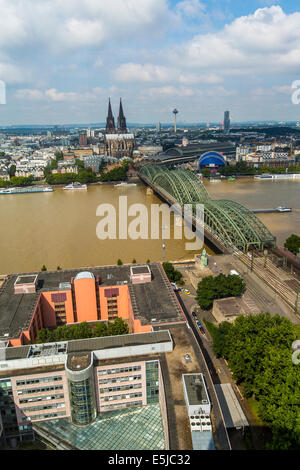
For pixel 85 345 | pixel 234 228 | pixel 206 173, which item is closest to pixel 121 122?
pixel 206 173

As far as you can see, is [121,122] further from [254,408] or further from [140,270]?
[254,408]

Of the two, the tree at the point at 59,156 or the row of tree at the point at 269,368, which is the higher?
the tree at the point at 59,156

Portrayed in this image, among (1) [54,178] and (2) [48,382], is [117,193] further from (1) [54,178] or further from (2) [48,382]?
(2) [48,382]

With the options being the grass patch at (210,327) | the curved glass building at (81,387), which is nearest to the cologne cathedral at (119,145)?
the grass patch at (210,327)

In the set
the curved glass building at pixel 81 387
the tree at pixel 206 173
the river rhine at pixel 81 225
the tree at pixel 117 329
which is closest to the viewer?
the curved glass building at pixel 81 387

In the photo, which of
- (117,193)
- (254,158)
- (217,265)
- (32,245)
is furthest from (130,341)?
(254,158)

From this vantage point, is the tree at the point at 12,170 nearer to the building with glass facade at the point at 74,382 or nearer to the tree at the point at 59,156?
the tree at the point at 59,156

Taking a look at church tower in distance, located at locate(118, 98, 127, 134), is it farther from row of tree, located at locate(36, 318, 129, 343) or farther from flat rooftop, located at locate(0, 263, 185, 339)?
row of tree, located at locate(36, 318, 129, 343)
